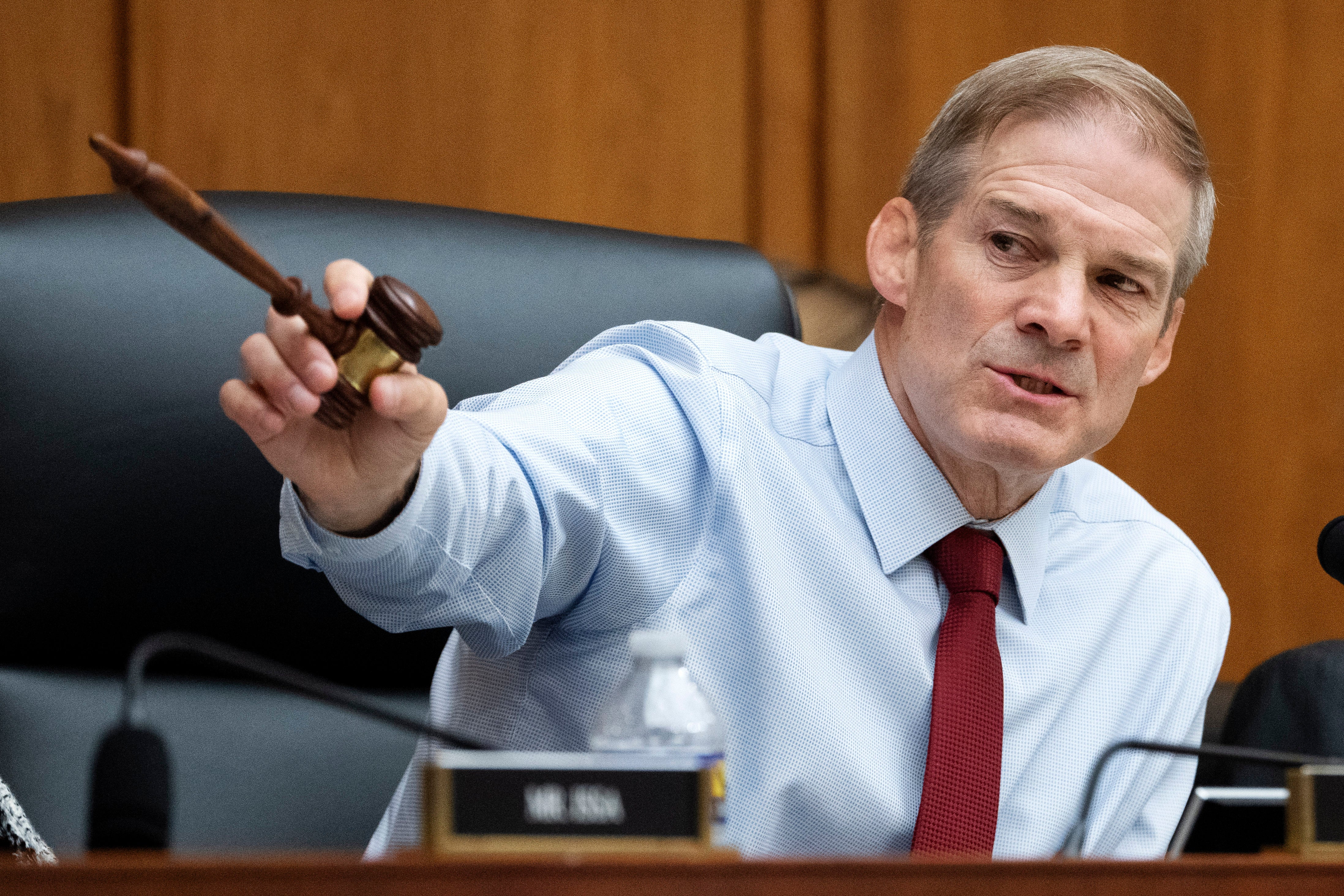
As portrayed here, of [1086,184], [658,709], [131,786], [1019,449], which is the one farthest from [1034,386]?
[131,786]

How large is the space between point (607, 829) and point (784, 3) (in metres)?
1.57

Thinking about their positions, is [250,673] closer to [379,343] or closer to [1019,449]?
[379,343]

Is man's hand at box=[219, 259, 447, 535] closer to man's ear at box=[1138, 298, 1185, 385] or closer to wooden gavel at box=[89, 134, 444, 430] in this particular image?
wooden gavel at box=[89, 134, 444, 430]

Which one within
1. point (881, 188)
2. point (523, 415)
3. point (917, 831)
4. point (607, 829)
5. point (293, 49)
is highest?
point (293, 49)

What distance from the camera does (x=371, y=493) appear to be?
0.75 meters

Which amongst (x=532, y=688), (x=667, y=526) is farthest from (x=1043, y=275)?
(x=532, y=688)

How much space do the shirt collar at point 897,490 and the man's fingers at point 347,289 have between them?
1.82 ft

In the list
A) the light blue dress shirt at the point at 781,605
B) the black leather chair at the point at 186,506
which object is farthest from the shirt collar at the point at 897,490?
the black leather chair at the point at 186,506

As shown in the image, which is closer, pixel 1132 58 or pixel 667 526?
pixel 667 526

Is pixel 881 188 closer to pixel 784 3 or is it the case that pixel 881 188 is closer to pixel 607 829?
pixel 784 3

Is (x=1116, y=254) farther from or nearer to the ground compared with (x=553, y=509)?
farther from the ground

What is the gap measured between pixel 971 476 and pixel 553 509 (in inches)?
15.9

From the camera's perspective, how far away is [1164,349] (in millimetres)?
1290

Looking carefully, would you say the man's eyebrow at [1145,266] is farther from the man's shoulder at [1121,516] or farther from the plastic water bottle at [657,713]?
the plastic water bottle at [657,713]
